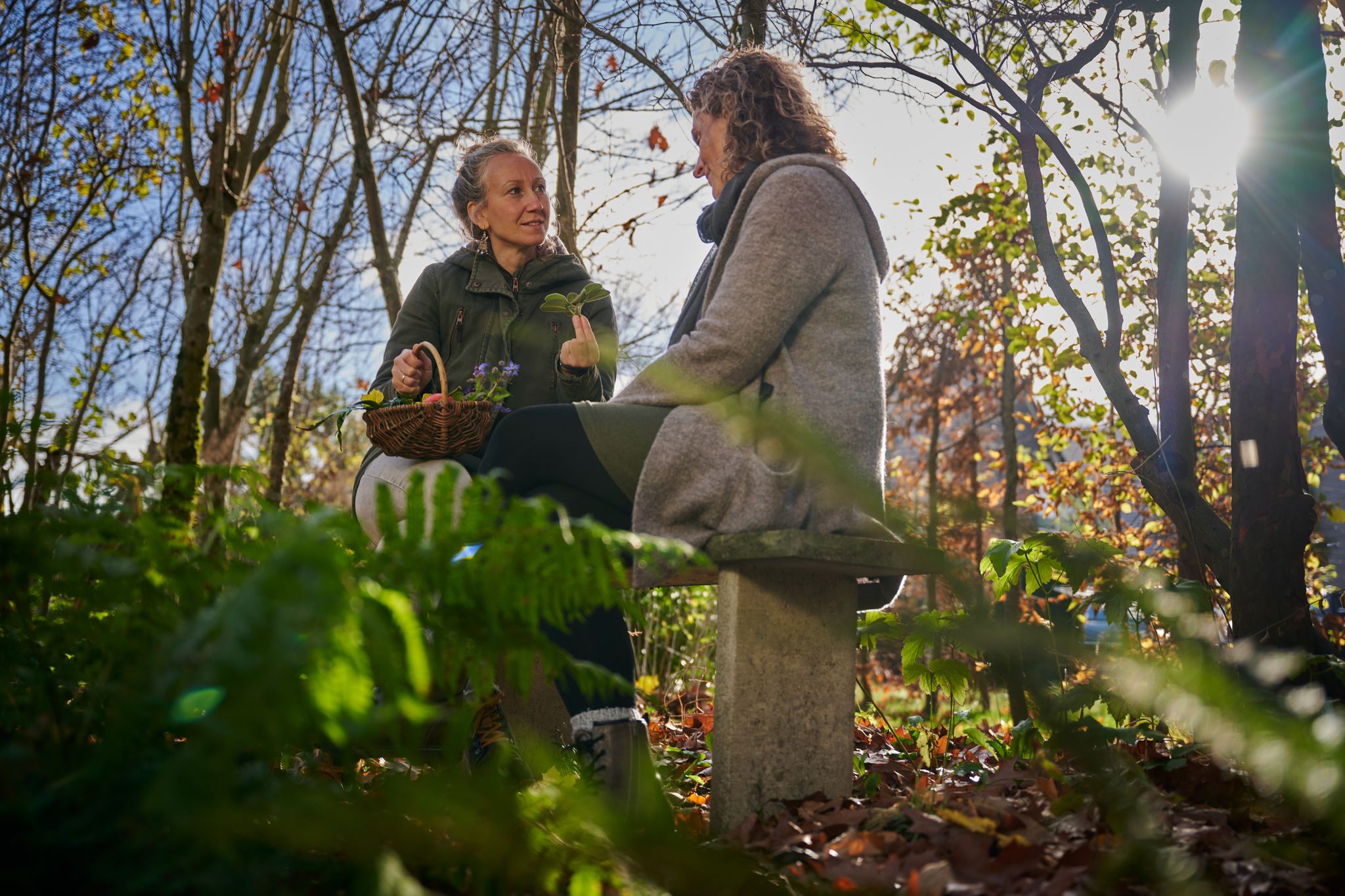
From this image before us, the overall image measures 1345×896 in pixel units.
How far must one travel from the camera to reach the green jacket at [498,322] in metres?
3.46

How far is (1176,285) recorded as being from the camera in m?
3.50

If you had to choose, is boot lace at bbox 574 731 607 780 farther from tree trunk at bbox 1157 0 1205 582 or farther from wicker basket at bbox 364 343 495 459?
tree trunk at bbox 1157 0 1205 582

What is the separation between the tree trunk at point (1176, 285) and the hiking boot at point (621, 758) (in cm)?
223

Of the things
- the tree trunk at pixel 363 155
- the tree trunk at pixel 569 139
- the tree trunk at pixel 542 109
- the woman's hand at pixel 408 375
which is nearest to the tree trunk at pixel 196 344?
the tree trunk at pixel 363 155

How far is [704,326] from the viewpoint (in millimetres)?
2211

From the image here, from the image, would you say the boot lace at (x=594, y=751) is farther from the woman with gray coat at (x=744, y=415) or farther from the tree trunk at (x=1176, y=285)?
the tree trunk at (x=1176, y=285)

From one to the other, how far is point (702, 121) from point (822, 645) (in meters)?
1.46

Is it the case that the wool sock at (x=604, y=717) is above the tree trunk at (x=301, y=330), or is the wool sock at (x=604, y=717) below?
below

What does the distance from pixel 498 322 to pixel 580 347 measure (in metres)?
0.86

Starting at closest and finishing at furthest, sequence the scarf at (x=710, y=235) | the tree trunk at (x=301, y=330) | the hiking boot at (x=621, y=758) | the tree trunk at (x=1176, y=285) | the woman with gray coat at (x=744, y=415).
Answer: the hiking boot at (x=621, y=758), the woman with gray coat at (x=744, y=415), the scarf at (x=710, y=235), the tree trunk at (x=1176, y=285), the tree trunk at (x=301, y=330)

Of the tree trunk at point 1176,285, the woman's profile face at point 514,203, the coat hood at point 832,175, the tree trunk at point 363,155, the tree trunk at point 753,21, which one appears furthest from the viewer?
the tree trunk at point 363,155

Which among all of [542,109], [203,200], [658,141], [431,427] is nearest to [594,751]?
[431,427]

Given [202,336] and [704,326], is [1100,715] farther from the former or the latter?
[202,336]

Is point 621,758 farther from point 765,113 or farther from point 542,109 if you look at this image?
point 542,109
